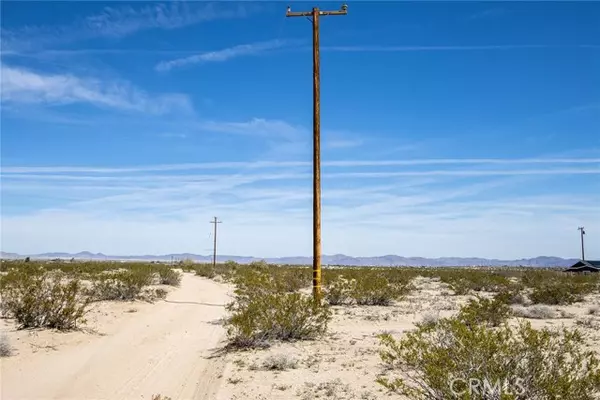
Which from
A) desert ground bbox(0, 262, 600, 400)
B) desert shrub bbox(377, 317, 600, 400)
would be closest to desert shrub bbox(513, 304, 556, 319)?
desert ground bbox(0, 262, 600, 400)

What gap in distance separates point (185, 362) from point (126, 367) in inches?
43.2

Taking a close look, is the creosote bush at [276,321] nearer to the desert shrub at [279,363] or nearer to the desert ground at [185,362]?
the desert ground at [185,362]

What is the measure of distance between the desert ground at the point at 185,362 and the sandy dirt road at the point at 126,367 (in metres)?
0.02

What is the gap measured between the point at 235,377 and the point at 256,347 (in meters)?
2.29

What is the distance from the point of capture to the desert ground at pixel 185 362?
735 centimetres

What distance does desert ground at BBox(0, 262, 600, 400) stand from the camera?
7.35m

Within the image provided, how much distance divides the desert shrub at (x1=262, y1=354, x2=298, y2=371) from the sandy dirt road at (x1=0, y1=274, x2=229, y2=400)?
88 cm

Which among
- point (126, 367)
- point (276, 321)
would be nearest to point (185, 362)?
point (126, 367)

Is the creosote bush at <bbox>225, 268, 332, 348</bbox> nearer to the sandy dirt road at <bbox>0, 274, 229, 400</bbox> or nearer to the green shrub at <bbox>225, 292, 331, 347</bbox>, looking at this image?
the green shrub at <bbox>225, 292, 331, 347</bbox>

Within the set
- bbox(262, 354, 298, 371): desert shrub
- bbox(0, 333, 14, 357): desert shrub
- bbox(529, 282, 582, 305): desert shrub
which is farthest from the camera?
bbox(529, 282, 582, 305): desert shrub

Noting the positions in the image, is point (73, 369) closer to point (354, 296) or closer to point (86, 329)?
point (86, 329)

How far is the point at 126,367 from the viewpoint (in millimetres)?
8789

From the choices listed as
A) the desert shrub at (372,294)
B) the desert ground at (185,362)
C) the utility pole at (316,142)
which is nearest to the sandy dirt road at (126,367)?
the desert ground at (185,362)

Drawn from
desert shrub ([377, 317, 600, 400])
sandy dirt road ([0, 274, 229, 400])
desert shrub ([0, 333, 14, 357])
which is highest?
desert shrub ([377, 317, 600, 400])
